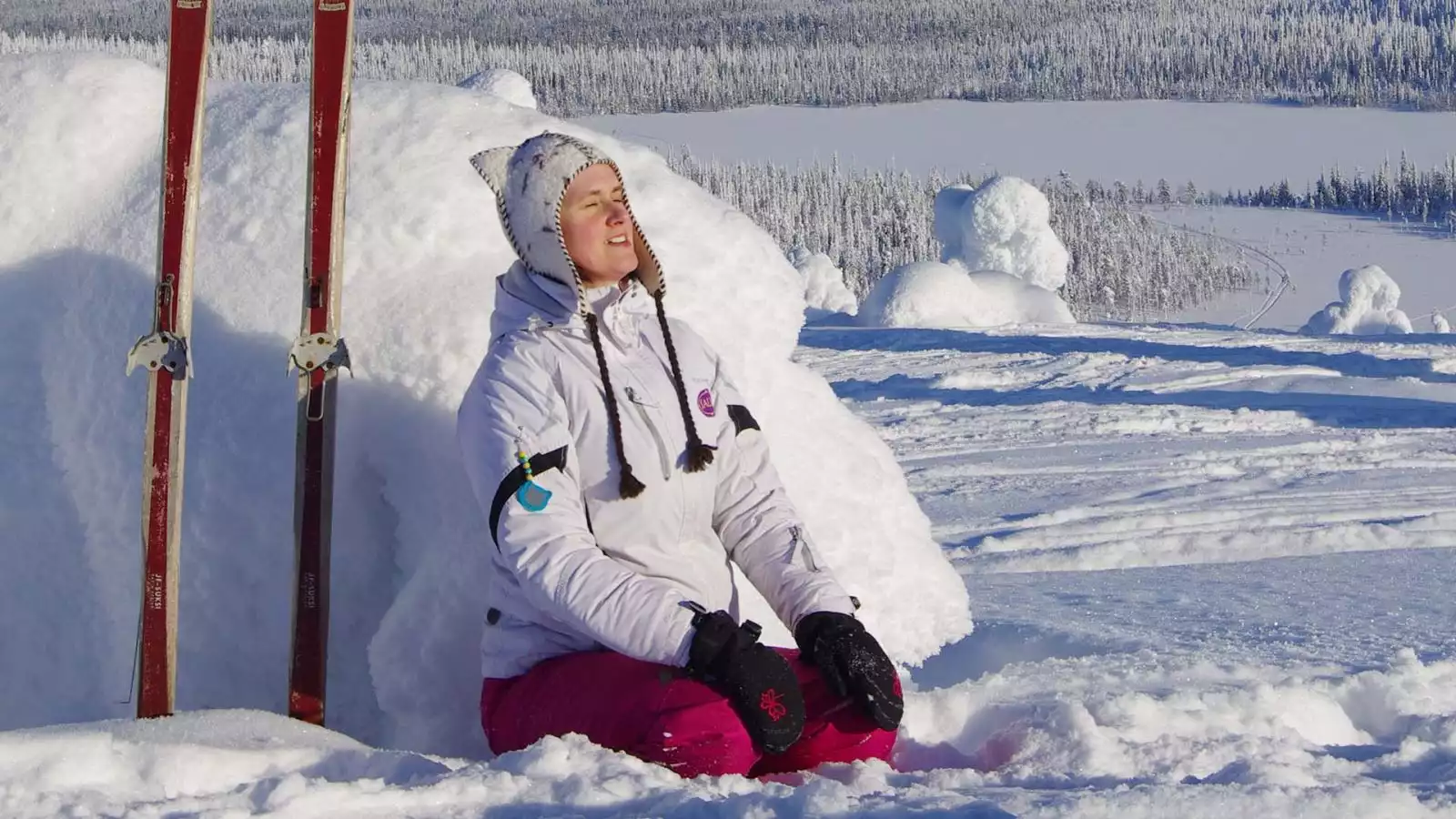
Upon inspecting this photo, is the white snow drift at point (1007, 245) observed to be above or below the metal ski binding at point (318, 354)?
above

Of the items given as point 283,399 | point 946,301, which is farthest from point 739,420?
point 946,301

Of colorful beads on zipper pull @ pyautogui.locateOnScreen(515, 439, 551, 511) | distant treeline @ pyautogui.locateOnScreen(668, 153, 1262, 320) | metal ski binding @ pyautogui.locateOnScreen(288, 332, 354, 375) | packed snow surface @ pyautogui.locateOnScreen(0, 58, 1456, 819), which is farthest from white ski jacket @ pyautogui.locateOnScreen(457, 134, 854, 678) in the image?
distant treeline @ pyautogui.locateOnScreen(668, 153, 1262, 320)

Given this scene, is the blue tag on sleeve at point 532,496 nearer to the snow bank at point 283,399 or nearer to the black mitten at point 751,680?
the black mitten at point 751,680

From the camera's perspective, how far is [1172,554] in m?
6.46

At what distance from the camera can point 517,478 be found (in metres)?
2.45

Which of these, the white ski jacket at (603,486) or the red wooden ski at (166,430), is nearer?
the white ski jacket at (603,486)

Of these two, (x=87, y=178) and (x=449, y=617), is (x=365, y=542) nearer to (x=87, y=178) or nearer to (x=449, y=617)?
(x=449, y=617)

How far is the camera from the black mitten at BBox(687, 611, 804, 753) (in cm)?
234

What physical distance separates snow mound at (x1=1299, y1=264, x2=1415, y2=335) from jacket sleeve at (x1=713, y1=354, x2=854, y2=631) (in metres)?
22.6

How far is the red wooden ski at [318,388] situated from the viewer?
3.00 metres

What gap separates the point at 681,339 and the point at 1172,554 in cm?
426

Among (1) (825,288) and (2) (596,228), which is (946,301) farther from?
(2) (596,228)

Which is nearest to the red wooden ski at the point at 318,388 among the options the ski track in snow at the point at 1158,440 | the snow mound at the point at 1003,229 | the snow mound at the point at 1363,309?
the ski track in snow at the point at 1158,440

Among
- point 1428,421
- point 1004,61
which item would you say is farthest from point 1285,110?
point 1428,421
